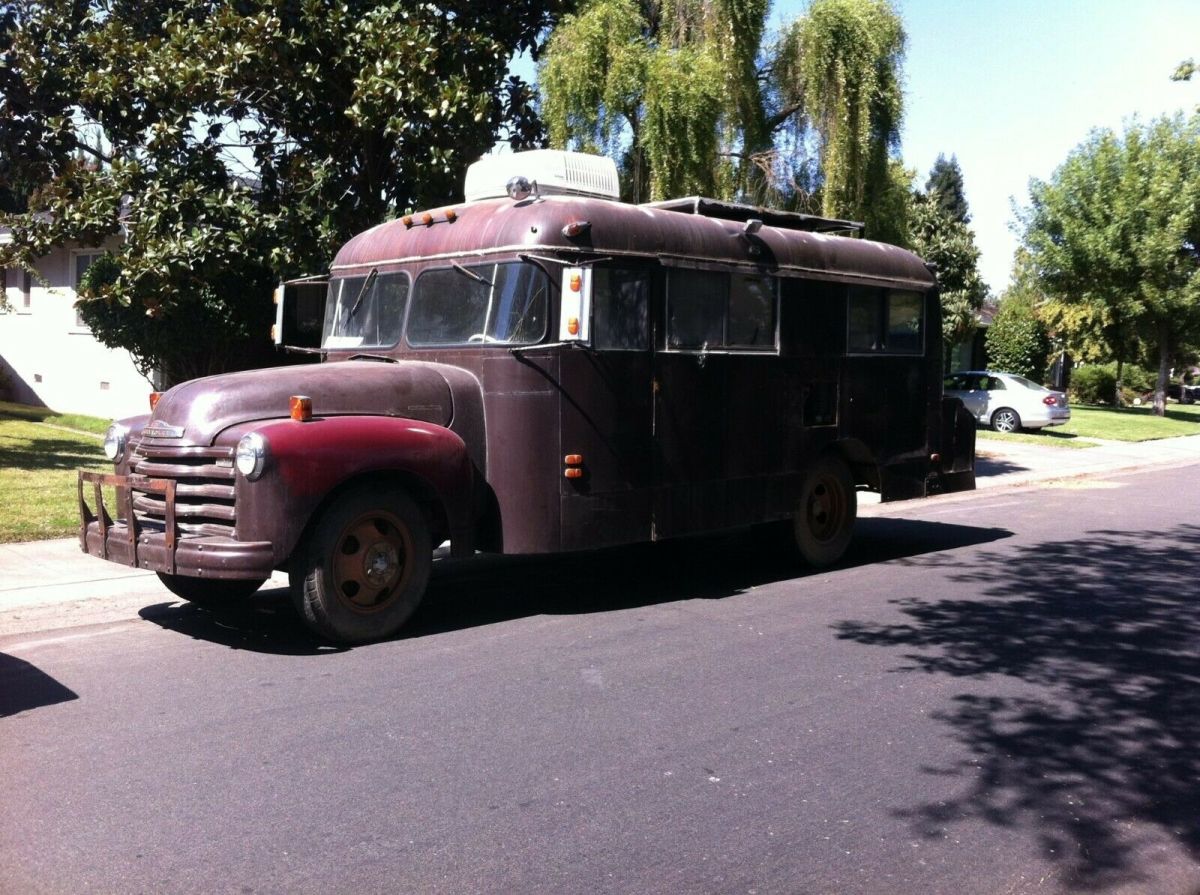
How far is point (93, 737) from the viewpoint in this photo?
18.8 feet

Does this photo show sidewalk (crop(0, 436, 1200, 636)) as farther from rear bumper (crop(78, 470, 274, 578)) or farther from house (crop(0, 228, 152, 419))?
house (crop(0, 228, 152, 419))

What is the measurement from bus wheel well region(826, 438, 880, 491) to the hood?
4.11m

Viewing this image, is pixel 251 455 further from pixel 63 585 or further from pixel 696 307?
pixel 696 307

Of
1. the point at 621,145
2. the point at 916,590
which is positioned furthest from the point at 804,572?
the point at 621,145

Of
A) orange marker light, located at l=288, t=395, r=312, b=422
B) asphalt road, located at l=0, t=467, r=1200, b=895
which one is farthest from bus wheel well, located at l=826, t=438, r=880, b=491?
orange marker light, located at l=288, t=395, r=312, b=422

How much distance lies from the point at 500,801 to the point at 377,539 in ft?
9.66

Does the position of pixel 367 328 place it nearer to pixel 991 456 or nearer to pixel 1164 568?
pixel 1164 568

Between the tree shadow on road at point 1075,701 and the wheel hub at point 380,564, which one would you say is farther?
the wheel hub at point 380,564

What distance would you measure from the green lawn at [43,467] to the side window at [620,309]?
5670 millimetres

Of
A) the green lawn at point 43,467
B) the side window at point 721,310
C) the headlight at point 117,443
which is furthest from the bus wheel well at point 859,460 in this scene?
the green lawn at point 43,467

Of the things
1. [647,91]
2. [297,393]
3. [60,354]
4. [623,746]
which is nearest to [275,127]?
[647,91]

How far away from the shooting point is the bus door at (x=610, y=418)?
8328 mm

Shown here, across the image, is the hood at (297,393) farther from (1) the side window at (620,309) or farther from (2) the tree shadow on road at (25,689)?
(2) the tree shadow on road at (25,689)

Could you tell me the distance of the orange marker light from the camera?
7.23 m
